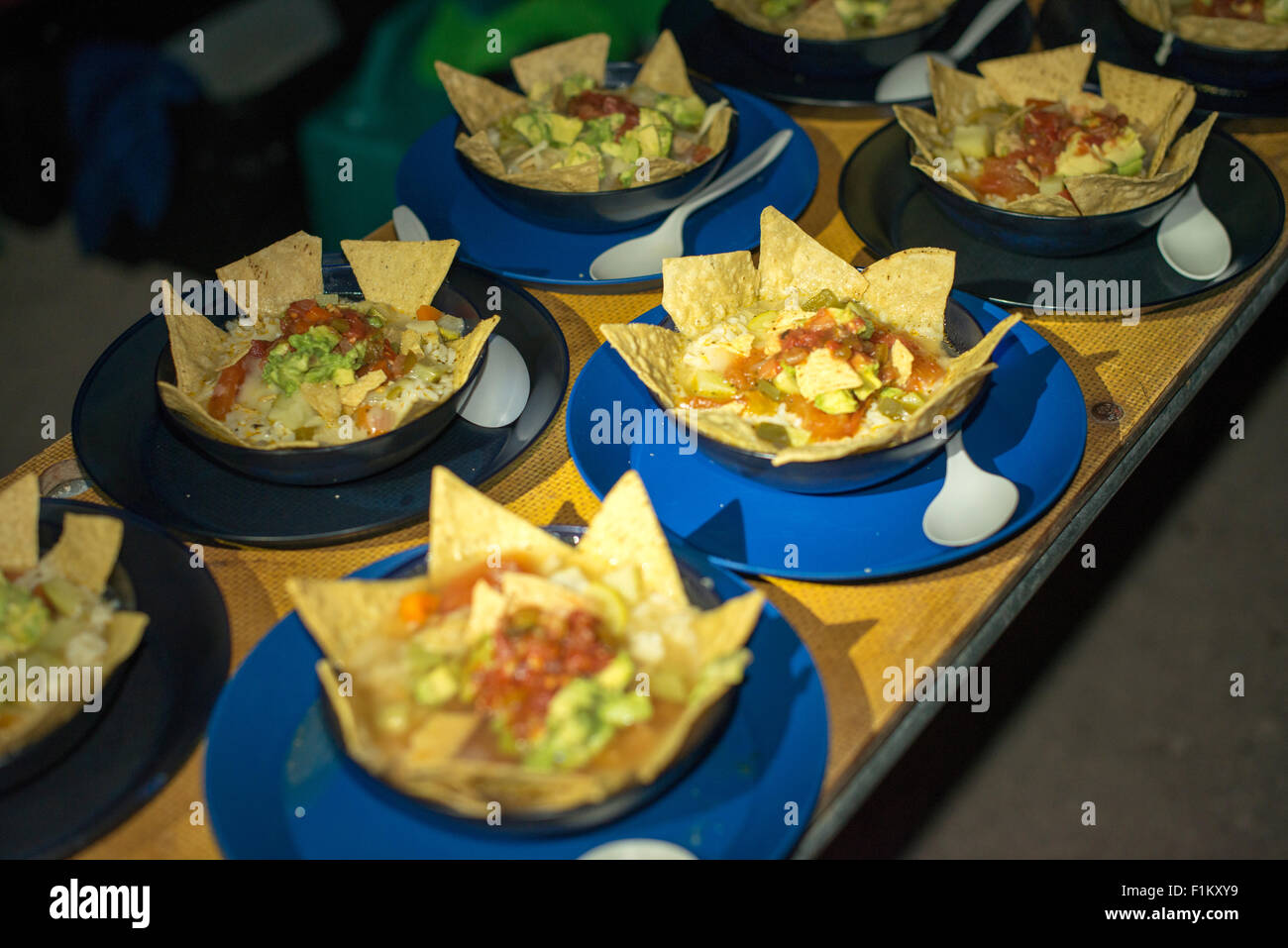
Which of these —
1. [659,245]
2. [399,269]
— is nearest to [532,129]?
[659,245]

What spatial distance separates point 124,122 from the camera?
17.3 feet

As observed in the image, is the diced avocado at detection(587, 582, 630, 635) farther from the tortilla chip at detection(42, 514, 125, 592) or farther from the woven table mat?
the tortilla chip at detection(42, 514, 125, 592)

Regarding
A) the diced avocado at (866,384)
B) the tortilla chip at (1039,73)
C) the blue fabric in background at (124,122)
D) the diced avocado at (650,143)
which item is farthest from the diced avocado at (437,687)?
the blue fabric in background at (124,122)

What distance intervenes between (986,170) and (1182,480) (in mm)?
2163

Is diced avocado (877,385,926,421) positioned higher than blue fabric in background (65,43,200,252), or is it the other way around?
diced avocado (877,385,926,421)

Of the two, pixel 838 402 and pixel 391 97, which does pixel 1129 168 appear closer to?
pixel 838 402

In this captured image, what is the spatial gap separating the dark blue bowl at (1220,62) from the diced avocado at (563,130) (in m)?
1.75

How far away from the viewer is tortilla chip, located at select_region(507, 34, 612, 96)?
321 centimetres

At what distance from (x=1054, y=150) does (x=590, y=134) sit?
1204 mm

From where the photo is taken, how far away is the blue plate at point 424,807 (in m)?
1.61

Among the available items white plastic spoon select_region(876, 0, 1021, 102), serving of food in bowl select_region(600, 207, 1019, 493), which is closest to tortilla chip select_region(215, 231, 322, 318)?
serving of food in bowl select_region(600, 207, 1019, 493)
